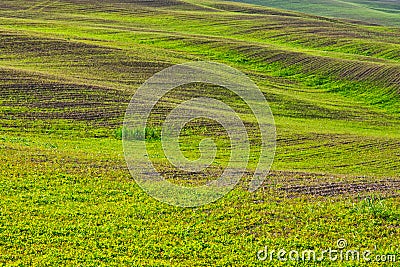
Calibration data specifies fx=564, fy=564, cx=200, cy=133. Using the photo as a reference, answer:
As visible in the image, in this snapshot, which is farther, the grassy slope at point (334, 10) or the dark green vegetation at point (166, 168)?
the grassy slope at point (334, 10)

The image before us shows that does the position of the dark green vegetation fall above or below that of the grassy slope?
above

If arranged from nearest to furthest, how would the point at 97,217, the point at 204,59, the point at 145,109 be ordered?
the point at 97,217 < the point at 145,109 < the point at 204,59

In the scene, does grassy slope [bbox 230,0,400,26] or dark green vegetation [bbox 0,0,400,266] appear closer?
dark green vegetation [bbox 0,0,400,266]

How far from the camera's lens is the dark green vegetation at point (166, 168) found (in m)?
15.6

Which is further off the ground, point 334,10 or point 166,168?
point 166,168

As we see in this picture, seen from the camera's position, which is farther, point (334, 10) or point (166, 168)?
point (334, 10)

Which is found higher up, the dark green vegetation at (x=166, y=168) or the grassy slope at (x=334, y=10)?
the dark green vegetation at (x=166, y=168)

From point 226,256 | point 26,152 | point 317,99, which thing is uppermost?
point 226,256

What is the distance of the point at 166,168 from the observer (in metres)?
23.3

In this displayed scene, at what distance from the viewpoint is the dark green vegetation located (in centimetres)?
1556

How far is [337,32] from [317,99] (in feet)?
144

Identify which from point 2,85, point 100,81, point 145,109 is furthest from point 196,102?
point 2,85

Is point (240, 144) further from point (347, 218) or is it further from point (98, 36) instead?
point (98, 36)

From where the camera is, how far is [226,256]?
14.8 m
